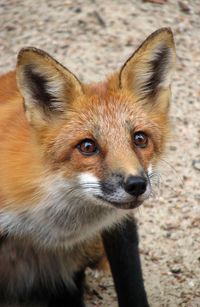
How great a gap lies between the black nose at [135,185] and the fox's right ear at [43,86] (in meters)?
0.80

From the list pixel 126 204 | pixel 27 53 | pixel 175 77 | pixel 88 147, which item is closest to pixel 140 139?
pixel 88 147

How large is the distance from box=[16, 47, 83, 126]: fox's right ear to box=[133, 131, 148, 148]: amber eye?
0.46 metres

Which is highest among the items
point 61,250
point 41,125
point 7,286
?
point 41,125

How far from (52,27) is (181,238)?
3.05 meters

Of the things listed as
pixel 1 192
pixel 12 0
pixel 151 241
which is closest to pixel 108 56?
pixel 12 0

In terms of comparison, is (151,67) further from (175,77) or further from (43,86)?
(175,77)

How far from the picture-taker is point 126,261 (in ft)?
16.8

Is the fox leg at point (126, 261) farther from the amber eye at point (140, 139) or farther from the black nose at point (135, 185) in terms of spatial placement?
the black nose at point (135, 185)

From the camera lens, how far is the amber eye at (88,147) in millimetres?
4289

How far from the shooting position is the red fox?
4.27 metres

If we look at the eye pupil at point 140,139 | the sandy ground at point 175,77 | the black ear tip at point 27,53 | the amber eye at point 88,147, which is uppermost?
the black ear tip at point 27,53

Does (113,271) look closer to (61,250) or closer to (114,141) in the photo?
(61,250)

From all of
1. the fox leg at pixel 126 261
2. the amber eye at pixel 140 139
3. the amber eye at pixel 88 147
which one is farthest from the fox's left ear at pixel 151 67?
the fox leg at pixel 126 261

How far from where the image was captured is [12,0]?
27.6 feet
